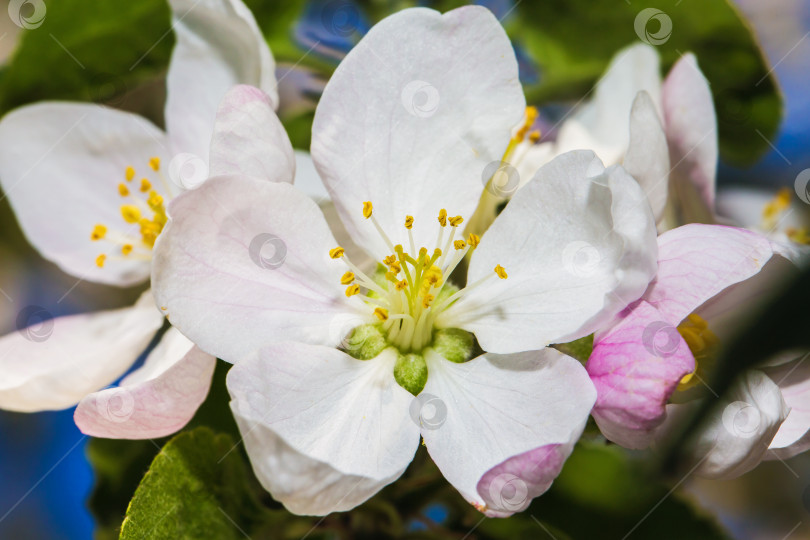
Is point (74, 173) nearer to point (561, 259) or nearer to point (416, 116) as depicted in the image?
point (416, 116)

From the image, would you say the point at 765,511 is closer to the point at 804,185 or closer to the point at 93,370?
the point at 804,185

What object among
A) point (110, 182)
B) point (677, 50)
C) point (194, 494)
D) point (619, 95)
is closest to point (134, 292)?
point (110, 182)

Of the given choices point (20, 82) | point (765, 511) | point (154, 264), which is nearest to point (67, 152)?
point (20, 82)

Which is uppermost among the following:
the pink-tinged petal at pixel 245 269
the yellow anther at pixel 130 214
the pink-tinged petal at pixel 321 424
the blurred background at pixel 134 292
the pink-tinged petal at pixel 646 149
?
the pink-tinged petal at pixel 646 149

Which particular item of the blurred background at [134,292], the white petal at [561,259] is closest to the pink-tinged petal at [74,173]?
the blurred background at [134,292]

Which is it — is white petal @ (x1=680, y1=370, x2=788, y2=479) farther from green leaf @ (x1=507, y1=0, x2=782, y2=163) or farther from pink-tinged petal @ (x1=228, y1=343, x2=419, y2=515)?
green leaf @ (x1=507, y1=0, x2=782, y2=163)

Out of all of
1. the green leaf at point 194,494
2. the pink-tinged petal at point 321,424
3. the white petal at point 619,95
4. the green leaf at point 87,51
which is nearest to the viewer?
the pink-tinged petal at point 321,424

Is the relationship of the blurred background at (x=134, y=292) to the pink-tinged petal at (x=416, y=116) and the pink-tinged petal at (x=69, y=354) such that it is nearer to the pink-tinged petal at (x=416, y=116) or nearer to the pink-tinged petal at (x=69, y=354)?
the pink-tinged petal at (x=69, y=354)
